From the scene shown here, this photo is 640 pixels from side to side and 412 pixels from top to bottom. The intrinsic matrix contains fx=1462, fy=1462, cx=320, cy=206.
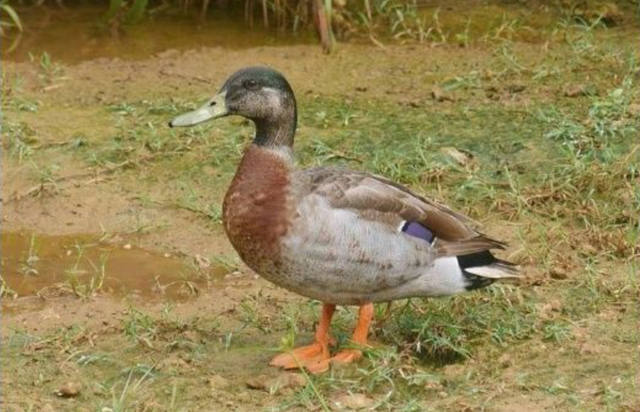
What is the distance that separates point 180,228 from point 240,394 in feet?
5.78

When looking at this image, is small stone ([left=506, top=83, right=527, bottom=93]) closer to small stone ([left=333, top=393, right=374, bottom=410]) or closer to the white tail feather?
the white tail feather

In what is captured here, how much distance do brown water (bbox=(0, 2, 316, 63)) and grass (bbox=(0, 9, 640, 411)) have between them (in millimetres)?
762

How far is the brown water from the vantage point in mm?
8703

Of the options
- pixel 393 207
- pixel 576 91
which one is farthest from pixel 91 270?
pixel 576 91

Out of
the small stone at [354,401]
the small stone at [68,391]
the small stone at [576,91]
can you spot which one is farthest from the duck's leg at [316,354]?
the small stone at [576,91]

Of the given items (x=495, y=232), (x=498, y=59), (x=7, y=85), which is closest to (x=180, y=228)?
(x=495, y=232)

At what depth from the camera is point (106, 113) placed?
7.87 meters

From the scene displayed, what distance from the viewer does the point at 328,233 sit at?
5.07 m

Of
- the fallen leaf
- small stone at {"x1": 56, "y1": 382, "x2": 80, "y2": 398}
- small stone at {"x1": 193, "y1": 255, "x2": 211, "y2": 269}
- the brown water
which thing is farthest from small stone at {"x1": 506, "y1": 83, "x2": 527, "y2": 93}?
small stone at {"x1": 56, "y1": 382, "x2": 80, "y2": 398}

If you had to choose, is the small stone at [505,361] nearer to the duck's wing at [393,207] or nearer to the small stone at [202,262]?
the duck's wing at [393,207]

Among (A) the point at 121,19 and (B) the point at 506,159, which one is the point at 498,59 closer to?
(B) the point at 506,159

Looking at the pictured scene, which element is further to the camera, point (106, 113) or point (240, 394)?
point (106, 113)

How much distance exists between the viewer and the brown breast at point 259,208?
16.5 feet

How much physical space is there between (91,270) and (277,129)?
1.33 metres
